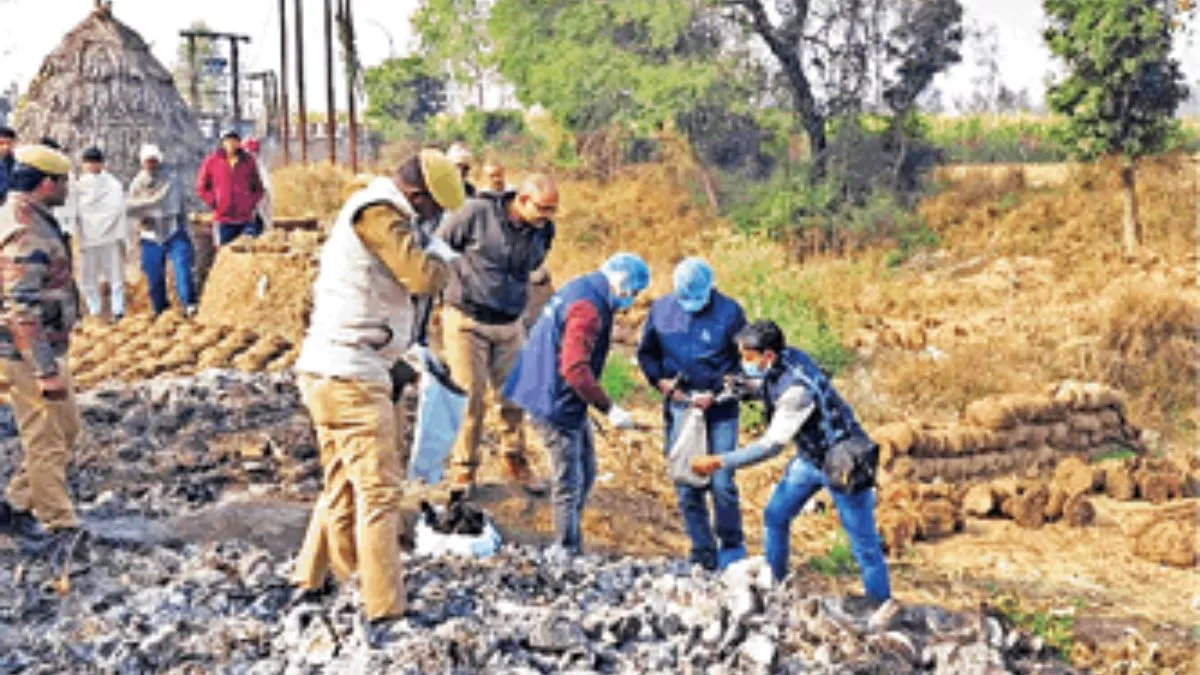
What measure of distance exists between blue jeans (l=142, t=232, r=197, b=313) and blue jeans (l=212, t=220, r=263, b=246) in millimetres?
→ 298

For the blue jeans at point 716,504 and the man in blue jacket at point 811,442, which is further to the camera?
the blue jeans at point 716,504

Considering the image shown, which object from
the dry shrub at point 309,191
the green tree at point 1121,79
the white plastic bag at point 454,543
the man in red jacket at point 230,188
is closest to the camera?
the white plastic bag at point 454,543

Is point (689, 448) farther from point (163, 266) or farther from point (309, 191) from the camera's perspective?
point (309, 191)

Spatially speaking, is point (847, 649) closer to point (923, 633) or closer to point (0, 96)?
point (923, 633)

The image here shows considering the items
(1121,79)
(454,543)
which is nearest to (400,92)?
(1121,79)

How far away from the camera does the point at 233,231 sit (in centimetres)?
1167

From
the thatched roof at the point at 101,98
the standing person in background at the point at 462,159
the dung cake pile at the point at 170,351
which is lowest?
the dung cake pile at the point at 170,351

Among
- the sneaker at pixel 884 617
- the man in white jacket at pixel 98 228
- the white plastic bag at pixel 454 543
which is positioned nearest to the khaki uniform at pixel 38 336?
the white plastic bag at pixel 454 543

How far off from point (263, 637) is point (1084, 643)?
3420mm

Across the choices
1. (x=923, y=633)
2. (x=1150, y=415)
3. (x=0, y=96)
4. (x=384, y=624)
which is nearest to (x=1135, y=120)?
(x=1150, y=415)

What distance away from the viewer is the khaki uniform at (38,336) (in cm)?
542

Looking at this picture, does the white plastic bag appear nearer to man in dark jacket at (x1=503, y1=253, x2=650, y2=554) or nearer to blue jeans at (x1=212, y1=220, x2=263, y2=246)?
man in dark jacket at (x1=503, y1=253, x2=650, y2=554)

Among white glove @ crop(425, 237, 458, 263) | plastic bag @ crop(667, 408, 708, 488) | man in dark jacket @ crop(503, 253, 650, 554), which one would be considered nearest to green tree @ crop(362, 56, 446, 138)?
man in dark jacket @ crop(503, 253, 650, 554)

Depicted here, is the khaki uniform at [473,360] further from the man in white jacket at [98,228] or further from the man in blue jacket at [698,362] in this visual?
the man in white jacket at [98,228]
